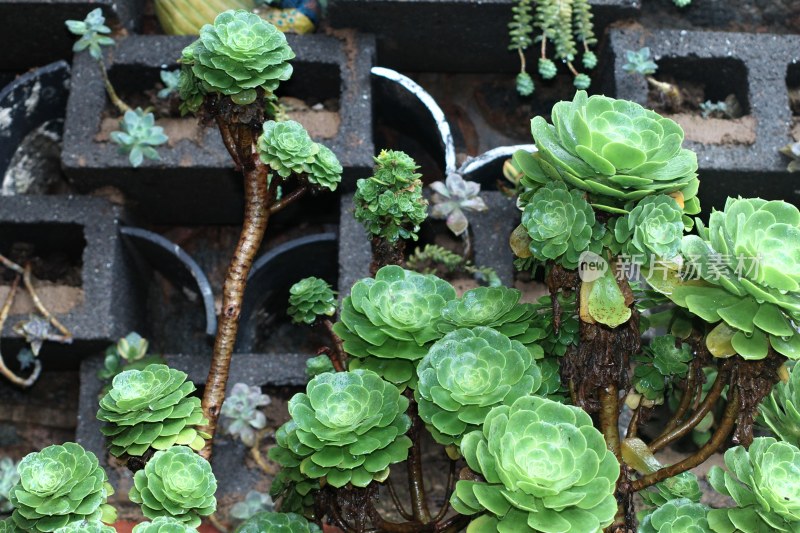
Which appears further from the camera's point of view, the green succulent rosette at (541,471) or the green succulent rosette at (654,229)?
the green succulent rosette at (654,229)

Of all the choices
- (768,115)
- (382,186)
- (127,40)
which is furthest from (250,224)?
(768,115)

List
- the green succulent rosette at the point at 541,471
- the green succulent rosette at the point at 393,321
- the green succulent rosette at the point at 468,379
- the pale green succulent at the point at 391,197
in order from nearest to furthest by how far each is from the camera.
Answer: the green succulent rosette at the point at 541,471
the green succulent rosette at the point at 468,379
the green succulent rosette at the point at 393,321
the pale green succulent at the point at 391,197

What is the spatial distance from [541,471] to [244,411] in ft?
2.58

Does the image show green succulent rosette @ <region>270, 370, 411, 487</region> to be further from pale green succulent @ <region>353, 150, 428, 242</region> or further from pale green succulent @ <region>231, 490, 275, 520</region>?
pale green succulent @ <region>231, 490, 275, 520</region>

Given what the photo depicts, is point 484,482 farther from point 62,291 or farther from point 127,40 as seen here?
point 127,40

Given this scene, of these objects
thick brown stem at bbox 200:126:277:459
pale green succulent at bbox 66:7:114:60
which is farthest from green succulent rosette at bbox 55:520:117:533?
pale green succulent at bbox 66:7:114:60

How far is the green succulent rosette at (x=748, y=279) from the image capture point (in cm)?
90

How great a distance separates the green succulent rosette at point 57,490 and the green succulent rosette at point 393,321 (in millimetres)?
318

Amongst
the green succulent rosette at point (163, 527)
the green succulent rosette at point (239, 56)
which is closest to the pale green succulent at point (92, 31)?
the green succulent rosette at point (239, 56)

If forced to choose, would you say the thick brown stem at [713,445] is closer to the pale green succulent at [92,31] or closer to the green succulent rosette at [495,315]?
the green succulent rosette at [495,315]

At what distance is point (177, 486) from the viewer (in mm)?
966

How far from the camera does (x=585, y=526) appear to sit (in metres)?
0.85

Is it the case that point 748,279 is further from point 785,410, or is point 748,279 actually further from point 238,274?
point 238,274

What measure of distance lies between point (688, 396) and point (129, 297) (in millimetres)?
1060
